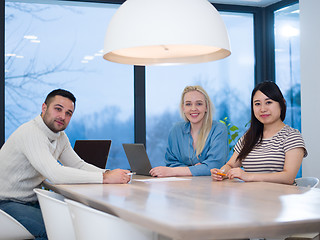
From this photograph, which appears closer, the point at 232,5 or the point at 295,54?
the point at 295,54

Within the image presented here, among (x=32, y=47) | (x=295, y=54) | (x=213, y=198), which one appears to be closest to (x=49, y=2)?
(x=32, y=47)

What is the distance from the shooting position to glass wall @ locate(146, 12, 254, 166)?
6051mm

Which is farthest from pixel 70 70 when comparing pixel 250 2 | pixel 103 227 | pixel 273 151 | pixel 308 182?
pixel 103 227

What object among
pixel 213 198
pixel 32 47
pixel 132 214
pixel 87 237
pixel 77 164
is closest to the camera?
pixel 132 214

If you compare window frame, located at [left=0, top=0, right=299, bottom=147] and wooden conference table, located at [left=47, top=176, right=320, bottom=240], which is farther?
window frame, located at [left=0, top=0, right=299, bottom=147]

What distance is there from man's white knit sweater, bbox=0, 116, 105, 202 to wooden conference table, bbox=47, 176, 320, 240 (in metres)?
0.12

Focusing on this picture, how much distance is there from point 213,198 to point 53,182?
1196 mm

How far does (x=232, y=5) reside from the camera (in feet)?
20.9

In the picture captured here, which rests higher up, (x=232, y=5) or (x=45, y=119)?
(x=232, y=5)

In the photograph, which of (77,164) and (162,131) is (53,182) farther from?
(162,131)

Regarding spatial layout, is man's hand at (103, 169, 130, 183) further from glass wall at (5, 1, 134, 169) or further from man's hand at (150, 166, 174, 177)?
glass wall at (5, 1, 134, 169)

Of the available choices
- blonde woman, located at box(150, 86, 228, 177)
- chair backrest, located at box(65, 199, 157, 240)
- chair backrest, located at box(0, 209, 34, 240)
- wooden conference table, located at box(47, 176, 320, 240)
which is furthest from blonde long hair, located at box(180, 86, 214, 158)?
chair backrest, located at box(65, 199, 157, 240)

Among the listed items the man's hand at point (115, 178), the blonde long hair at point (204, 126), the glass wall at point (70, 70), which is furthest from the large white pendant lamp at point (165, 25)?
the glass wall at point (70, 70)

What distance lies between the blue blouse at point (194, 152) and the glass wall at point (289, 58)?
2509 millimetres
